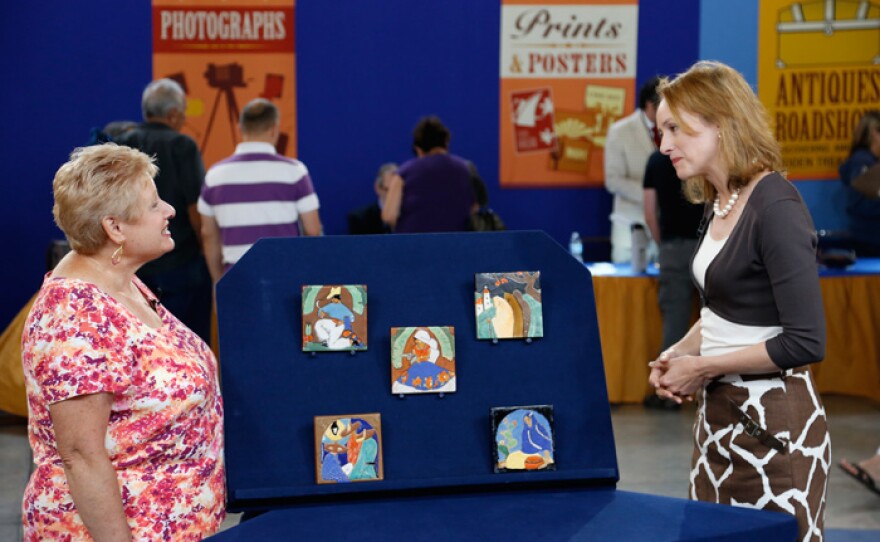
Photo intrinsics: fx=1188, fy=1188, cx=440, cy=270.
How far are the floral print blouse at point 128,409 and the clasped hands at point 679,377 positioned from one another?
0.85 m

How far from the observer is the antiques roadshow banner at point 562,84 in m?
7.01

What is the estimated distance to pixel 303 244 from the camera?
227 centimetres

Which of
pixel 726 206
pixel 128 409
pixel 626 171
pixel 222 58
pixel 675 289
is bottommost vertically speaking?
pixel 675 289

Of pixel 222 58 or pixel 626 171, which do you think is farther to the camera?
pixel 222 58

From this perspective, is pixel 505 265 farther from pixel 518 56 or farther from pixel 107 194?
pixel 518 56

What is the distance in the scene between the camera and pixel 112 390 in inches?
78.4

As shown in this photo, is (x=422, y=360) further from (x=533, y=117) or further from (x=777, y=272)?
(x=533, y=117)

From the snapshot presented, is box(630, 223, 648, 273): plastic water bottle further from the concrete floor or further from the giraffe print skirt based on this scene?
the giraffe print skirt

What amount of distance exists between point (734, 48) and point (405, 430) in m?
5.49

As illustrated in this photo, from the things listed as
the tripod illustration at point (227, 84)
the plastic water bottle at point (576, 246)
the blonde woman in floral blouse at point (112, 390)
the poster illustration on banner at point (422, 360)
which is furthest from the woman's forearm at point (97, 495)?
the tripod illustration at point (227, 84)

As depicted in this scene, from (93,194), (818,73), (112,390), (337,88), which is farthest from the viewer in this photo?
(818,73)

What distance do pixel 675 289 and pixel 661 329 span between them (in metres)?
0.34

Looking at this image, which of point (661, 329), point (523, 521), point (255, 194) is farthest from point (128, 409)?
point (661, 329)

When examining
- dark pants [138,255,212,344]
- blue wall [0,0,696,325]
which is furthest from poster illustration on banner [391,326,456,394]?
blue wall [0,0,696,325]
